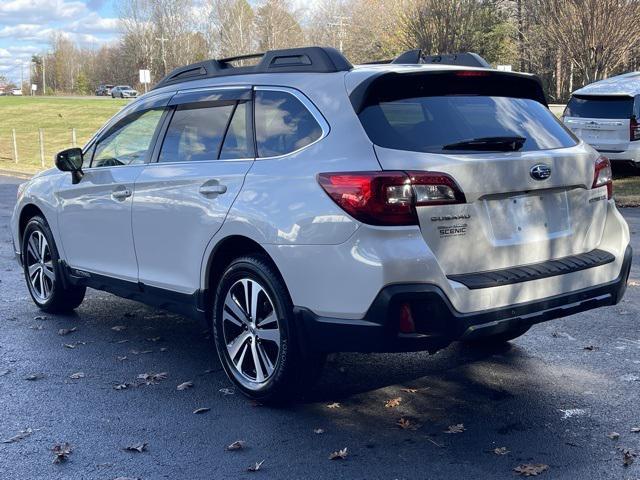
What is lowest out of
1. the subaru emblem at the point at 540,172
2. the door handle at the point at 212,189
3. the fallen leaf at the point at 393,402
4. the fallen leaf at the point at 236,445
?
the fallen leaf at the point at 393,402

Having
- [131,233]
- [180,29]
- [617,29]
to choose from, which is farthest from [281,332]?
[180,29]

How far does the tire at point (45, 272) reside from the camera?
6859 mm

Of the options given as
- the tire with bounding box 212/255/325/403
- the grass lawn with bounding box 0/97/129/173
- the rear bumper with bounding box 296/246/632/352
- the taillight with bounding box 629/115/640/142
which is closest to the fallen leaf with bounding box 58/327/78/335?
the tire with bounding box 212/255/325/403

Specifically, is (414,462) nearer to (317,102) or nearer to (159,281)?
(317,102)

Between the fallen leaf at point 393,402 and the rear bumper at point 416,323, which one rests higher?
the rear bumper at point 416,323

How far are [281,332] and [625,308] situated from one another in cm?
356

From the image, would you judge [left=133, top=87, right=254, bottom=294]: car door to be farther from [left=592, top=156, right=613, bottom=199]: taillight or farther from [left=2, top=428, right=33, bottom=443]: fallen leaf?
[left=592, top=156, right=613, bottom=199]: taillight

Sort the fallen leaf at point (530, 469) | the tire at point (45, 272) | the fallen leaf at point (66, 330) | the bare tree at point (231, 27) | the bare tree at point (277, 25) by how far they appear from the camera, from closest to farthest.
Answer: the fallen leaf at point (530, 469) → the fallen leaf at point (66, 330) → the tire at point (45, 272) → the bare tree at point (277, 25) → the bare tree at point (231, 27)

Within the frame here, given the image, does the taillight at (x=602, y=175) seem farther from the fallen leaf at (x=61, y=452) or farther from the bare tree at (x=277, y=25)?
the bare tree at (x=277, y=25)

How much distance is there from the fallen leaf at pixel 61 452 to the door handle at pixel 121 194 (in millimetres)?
1980

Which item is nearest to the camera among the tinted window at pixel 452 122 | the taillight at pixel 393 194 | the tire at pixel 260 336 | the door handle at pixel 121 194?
the taillight at pixel 393 194

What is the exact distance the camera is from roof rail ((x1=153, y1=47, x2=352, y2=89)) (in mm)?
4628

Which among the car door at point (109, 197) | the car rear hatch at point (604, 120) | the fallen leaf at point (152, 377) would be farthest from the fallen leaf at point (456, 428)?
the car rear hatch at point (604, 120)

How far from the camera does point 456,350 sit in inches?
227
